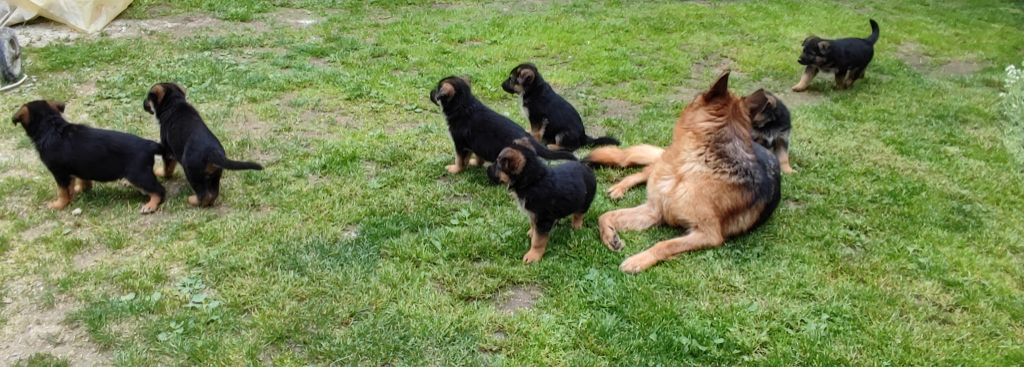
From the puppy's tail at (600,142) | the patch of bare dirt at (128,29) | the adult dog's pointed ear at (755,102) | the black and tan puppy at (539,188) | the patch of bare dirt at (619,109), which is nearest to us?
the black and tan puppy at (539,188)

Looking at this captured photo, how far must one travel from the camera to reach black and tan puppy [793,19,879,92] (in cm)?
966

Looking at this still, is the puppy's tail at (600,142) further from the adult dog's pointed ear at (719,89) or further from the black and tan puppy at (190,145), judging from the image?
the black and tan puppy at (190,145)

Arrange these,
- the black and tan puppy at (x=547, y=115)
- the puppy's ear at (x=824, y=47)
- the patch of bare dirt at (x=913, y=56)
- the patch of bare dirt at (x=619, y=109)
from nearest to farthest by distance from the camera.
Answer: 1. the black and tan puppy at (x=547, y=115)
2. the patch of bare dirt at (x=619, y=109)
3. the puppy's ear at (x=824, y=47)
4. the patch of bare dirt at (x=913, y=56)

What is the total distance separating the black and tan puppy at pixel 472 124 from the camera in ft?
19.8

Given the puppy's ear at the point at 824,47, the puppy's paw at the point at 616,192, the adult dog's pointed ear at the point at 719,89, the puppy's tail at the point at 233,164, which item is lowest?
the puppy's paw at the point at 616,192

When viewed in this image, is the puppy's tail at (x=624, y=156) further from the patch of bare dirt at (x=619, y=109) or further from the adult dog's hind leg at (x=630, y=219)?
the patch of bare dirt at (x=619, y=109)

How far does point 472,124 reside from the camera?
615 centimetres

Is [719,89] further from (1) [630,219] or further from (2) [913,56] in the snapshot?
(2) [913,56]

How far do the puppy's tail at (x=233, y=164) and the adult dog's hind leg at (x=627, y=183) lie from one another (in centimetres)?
309

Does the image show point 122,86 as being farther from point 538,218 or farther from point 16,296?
point 538,218

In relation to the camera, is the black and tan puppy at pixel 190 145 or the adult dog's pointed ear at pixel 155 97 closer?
the black and tan puppy at pixel 190 145

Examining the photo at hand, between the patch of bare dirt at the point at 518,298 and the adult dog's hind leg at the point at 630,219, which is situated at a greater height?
the adult dog's hind leg at the point at 630,219

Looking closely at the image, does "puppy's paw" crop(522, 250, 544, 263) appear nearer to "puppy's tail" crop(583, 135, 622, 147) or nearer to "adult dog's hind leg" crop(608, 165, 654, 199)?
"adult dog's hind leg" crop(608, 165, 654, 199)

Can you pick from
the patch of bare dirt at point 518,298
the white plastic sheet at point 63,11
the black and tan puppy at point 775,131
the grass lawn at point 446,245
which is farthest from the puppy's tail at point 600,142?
the white plastic sheet at point 63,11
